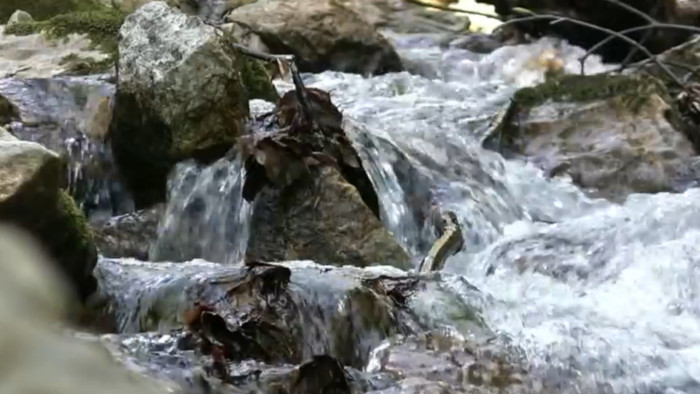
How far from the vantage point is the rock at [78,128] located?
17.3ft

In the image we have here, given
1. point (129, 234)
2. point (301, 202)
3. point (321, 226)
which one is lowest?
point (129, 234)

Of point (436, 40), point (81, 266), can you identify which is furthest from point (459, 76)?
point (81, 266)

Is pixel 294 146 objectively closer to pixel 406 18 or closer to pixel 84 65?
pixel 84 65

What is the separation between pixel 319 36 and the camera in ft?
29.0

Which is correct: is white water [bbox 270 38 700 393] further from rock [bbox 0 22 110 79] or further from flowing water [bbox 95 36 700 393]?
rock [bbox 0 22 110 79]

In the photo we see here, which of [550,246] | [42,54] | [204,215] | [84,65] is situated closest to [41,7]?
[42,54]

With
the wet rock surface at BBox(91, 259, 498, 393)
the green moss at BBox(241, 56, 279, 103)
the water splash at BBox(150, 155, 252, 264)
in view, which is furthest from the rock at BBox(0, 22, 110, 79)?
the wet rock surface at BBox(91, 259, 498, 393)

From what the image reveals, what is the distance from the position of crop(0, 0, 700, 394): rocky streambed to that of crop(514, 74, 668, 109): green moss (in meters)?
0.02

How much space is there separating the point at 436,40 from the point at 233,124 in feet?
26.5

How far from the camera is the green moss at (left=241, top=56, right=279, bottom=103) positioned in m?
5.82

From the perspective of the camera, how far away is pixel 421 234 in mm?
5117

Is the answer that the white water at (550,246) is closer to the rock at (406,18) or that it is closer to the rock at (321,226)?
the rock at (321,226)

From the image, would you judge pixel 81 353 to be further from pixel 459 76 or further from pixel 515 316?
pixel 459 76

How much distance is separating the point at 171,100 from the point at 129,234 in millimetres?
664
